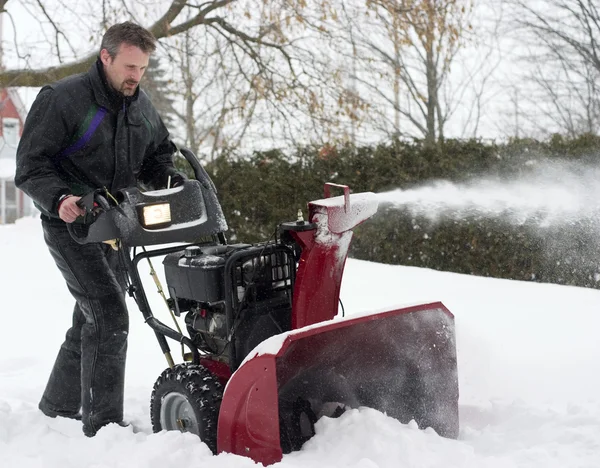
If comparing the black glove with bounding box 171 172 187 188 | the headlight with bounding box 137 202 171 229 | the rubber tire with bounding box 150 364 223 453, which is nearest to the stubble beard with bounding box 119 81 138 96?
the black glove with bounding box 171 172 187 188

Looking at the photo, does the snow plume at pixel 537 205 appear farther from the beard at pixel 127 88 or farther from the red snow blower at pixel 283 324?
the beard at pixel 127 88

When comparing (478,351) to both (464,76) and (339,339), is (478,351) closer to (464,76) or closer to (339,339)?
(339,339)

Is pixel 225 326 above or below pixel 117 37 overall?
below

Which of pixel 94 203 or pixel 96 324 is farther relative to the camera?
pixel 96 324

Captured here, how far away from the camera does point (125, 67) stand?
3010 mm

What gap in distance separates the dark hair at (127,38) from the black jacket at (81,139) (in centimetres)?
14

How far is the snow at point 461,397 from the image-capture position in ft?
8.70

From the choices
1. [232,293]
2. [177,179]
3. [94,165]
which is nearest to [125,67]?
[94,165]

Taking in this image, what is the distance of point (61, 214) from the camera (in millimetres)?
2879

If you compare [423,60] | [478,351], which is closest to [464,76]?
[423,60]

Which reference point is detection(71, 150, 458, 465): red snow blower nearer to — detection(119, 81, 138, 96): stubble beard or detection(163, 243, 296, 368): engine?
detection(163, 243, 296, 368): engine

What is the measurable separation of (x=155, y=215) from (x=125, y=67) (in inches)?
26.6

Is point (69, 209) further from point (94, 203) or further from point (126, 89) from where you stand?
point (126, 89)

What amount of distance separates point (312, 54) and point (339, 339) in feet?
28.8
